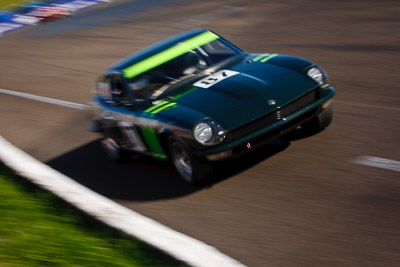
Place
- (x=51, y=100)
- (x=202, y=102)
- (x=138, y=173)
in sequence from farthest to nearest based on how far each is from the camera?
1. (x=51, y=100)
2. (x=138, y=173)
3. (x=202, y=102)

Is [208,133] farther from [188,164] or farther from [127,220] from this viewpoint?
[127,220]

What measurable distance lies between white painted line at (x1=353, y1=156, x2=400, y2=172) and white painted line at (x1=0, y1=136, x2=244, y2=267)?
89.6 inches

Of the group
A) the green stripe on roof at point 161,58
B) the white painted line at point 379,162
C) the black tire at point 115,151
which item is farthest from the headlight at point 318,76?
the black tire at point 115,151

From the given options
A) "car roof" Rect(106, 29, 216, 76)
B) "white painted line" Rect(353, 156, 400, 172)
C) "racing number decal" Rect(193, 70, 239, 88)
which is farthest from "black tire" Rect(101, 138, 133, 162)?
"white painted line" Rect(353, 156, 400, 172)

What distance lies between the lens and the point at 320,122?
7348mm

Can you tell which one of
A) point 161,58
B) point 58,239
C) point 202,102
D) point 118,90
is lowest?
point 58,239

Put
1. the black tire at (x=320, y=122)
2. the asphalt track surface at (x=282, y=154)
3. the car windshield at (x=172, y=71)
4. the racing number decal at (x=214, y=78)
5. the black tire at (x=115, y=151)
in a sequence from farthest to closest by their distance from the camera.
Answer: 1. the black tire at (x=115, y=151)
2. the black tire at (x=320, y=122)
3. the car windshield at (x=172, y=71)
4. the racing number decal at (x=214, y=78)
5. the asphalt track surface at (x=282, y=154)

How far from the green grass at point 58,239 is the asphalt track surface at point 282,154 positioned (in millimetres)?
802

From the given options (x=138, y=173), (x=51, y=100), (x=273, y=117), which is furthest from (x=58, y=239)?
(x=51, y=100)

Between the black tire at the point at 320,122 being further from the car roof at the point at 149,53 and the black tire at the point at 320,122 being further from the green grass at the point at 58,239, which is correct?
the green grass at the point at 58,239

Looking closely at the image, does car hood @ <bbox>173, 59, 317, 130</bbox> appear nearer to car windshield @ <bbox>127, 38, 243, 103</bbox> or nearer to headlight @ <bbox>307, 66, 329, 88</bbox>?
headlight @ <bbox>307, 66, 329, 88</bbox>

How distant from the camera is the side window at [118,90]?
749cm

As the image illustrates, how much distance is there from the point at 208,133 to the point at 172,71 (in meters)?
1.31

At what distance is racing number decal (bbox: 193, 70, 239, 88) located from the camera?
274 inches
